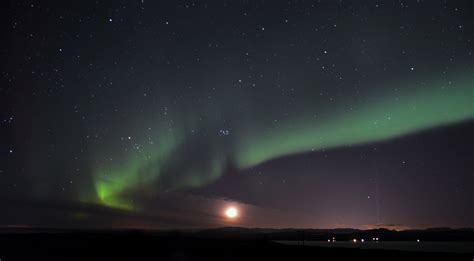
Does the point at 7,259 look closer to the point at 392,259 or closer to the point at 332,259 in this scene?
the point at 332,259

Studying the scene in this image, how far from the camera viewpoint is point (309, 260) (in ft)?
130

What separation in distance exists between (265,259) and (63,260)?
18.0 metres

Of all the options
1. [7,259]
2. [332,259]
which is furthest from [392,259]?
[7,259]

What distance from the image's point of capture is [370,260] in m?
40.7

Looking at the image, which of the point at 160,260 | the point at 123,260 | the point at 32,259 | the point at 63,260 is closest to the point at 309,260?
the point at 160,260

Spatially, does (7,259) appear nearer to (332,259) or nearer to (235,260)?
(235,260)

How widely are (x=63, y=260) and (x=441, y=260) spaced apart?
35.7 meters

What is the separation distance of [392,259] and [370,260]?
10.0 feet

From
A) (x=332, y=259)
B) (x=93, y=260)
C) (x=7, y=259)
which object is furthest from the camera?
(x=332, y=259)

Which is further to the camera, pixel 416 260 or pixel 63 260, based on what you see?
pixel 416 260

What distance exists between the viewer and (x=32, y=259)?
125 feet

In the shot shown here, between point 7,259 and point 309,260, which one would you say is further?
point 309,260

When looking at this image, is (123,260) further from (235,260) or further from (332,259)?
(332,259)

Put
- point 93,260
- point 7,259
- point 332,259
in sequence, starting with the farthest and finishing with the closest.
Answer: point 332,259 < point 93,260 < point 7,259
